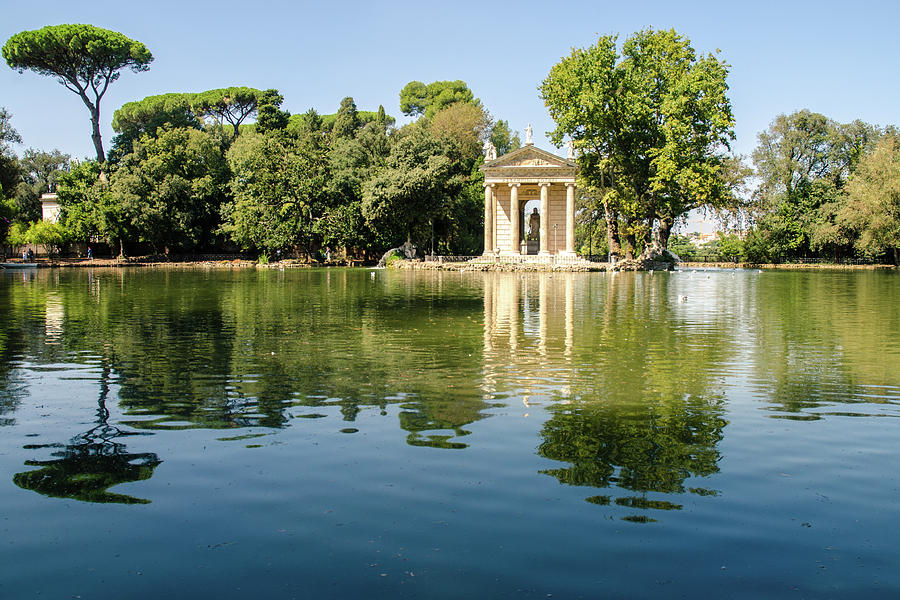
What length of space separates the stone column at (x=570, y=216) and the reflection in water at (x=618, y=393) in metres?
46.5

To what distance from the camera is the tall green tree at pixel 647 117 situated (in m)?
57.7

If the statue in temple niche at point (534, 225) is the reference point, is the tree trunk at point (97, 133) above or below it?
above

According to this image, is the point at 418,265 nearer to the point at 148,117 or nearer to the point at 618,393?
the point at 618,393

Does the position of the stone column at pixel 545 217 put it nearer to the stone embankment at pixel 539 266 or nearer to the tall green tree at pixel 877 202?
the stone embankment at pixel 539 266

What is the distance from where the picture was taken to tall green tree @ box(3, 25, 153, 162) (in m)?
76.6

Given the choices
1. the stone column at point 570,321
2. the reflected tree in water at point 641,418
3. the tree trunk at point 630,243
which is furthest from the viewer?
the tree trunk at point 630,243

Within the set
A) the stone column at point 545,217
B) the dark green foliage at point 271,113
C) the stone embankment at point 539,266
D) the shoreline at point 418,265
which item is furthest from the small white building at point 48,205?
the stone column at point 545,217

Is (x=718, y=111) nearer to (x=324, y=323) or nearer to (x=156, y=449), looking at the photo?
(x=324, y=323)

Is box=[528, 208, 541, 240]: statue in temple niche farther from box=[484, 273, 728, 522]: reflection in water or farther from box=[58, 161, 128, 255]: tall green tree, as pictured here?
box=[484, 273, 728, 522]: reflection in water

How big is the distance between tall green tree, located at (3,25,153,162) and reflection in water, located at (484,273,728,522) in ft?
247

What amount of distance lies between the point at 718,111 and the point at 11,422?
59.0 meters

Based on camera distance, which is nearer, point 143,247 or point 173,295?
point 173,295

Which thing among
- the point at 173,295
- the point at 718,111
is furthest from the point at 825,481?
the point at 718,111

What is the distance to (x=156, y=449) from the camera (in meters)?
7.57
